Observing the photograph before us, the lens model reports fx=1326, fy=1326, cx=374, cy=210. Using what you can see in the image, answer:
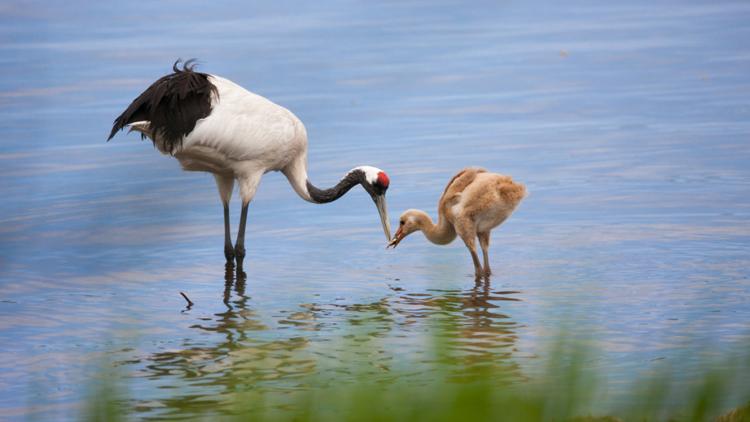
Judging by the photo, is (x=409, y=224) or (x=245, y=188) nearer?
(x=409, y=224)

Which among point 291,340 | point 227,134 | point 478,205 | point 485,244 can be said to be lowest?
point 291,340

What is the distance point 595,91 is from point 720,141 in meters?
3.65

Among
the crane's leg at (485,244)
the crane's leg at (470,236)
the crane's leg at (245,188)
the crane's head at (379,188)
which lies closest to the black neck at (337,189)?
the crane's head at (379,188)

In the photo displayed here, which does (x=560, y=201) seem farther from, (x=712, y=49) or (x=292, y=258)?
(x=712, y=49)

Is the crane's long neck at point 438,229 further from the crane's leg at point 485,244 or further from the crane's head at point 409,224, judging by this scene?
the crane's leg at point 485,244

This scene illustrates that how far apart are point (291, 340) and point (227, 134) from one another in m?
2.82

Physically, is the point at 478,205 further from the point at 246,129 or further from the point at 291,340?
the point at 291,340

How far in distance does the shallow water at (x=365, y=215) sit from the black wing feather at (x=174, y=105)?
46 cm

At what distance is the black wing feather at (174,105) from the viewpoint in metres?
8.88

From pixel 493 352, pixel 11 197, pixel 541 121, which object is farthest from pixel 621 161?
pixel 11 197

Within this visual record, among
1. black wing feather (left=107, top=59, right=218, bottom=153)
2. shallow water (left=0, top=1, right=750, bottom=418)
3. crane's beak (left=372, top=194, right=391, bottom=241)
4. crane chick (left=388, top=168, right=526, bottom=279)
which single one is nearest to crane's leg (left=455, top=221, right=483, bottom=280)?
crane chick (left=388, top=168, right=526, bottom=279)

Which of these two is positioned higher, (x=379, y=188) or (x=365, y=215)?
(x=379, y=188)

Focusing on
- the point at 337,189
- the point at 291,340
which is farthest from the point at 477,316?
the point at 337,189

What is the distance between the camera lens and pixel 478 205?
862 centimetres
